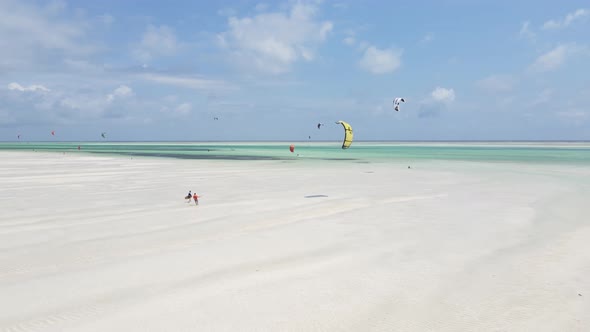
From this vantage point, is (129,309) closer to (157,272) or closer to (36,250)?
(157,272)

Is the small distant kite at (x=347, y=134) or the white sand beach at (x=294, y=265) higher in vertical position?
the small distant kite at (x=347, y=134)

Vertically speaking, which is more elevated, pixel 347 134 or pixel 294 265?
pixel 347 134

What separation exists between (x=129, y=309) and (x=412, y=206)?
11165 mm

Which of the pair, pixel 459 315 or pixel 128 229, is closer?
pixel 459 315

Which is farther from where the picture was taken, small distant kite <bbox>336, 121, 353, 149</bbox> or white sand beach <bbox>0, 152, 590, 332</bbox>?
small distant kite <bbox>336, 121, 353, 149</bbox>

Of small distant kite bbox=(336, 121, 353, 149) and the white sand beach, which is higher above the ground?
small distant kite bbox=(336, 121, 353, 149)

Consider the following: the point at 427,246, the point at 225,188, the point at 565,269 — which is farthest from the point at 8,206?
the point at 565,269

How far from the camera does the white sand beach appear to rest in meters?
5.43

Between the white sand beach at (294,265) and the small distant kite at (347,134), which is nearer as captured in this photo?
the white sand beach at (294,265)

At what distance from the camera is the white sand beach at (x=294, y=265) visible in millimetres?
5434

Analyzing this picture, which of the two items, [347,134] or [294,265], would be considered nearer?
[294,265]

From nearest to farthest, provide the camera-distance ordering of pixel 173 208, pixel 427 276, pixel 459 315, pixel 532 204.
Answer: pixel 459 315
pixel 427 276
pixel 173 208
pixel 532 204

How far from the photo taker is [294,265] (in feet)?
25.2

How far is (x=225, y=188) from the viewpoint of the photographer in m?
19.7
